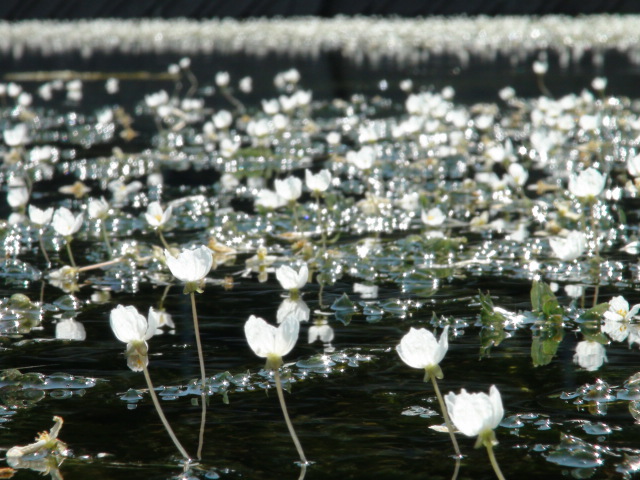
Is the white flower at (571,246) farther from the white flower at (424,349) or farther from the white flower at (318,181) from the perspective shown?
the white flower at (424,349)

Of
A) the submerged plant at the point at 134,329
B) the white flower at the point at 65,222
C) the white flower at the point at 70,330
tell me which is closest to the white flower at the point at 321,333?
the white flower at the point at 70,330

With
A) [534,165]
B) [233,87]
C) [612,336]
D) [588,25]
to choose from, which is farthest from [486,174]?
[588,25]

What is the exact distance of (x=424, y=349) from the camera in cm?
172

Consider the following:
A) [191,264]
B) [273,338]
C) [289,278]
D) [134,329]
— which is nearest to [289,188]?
[289,278]

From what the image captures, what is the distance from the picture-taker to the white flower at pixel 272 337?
5.67ft

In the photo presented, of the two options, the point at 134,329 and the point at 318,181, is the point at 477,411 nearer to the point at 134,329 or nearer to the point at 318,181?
the point at 134,329

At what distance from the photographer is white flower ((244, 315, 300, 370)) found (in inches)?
68.1

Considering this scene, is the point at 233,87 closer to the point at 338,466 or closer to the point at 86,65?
the point at 86,65

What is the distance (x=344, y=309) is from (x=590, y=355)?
0.73m

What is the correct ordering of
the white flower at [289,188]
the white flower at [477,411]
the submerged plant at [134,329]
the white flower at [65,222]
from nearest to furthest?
the white flower at [477,411] → the submerged plant at [134,329] → the white flower at [65,222] → the white flower at [289,188]

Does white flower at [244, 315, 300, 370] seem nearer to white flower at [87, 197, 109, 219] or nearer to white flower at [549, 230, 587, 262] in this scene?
white flower at [549, 230, 587, 262]

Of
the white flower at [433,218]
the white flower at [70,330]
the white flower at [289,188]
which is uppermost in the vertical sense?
the white flower at [289,188]

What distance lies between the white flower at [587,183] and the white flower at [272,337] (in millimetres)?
1491

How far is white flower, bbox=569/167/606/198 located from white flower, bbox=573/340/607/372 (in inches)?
24.5
